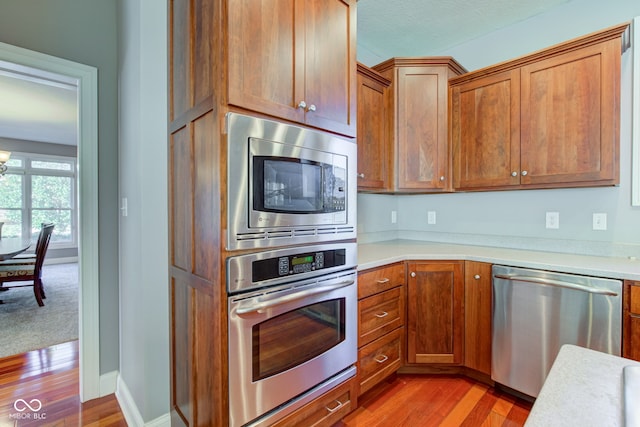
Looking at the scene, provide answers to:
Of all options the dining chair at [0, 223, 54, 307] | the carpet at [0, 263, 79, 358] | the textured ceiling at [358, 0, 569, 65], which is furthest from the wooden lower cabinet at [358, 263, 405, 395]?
the dining chair at [0, 223, 54, 307]

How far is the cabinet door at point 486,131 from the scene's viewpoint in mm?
2121

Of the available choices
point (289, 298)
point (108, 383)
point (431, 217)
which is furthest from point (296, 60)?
point (108, 383)

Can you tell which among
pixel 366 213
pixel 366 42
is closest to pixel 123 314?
pixel 366 213

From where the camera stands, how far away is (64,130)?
17.5 feet

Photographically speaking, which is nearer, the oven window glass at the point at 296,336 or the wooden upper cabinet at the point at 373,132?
the oven window glass at the point at 296,336

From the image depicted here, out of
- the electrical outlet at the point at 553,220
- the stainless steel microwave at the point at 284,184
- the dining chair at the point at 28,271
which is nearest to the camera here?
the stainless steel microwave at the point at 284,184

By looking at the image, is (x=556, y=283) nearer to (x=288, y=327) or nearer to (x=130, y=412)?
(x=288, y=327)

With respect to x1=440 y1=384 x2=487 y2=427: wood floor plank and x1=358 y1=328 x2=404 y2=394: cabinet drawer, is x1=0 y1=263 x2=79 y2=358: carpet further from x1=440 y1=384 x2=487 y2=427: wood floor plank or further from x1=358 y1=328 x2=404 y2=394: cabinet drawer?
x1=440 y1=384 x2=487 y2=427: wood floor plank

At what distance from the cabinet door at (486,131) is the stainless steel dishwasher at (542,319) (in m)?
0.73

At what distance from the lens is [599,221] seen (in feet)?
6.61

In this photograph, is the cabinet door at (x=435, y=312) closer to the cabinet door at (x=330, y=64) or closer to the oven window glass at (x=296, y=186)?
the oven window glass at (x=296, y=186)

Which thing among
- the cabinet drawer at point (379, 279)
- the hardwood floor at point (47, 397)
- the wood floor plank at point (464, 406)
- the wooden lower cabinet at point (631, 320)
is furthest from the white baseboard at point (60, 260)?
the wooden lower cabinet at point (631, 320)

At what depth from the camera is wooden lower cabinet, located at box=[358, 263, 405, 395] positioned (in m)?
1.79

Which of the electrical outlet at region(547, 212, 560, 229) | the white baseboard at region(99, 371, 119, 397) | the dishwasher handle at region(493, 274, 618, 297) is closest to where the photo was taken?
the dishwasher handle at region(493, 274, 618, 297)
